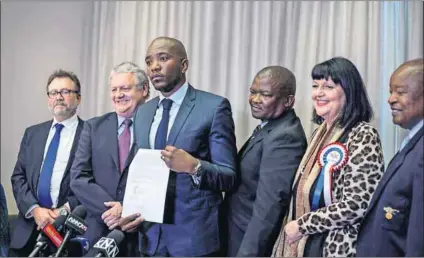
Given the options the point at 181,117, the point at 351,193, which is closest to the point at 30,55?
the point at 181,117

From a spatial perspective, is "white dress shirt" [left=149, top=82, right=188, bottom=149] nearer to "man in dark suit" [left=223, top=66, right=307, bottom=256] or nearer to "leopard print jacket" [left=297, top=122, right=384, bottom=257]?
"man in dark suit" [left=223, top=66, right=307, bottom=256]

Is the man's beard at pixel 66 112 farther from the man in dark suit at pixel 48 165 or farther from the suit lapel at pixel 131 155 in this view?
the suit lapel at pixel 131 155

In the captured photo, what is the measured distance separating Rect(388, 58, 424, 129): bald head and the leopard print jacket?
0.12m

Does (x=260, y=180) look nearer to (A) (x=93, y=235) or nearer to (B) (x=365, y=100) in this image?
(B) (x=365, y=100)

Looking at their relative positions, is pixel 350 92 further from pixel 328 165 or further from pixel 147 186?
pixel 147 186

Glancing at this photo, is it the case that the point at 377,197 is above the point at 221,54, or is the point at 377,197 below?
below

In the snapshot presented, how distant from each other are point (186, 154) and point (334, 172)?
2.02 ft

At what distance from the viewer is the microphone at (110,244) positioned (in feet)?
6.93

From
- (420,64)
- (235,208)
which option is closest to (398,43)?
(420,64)

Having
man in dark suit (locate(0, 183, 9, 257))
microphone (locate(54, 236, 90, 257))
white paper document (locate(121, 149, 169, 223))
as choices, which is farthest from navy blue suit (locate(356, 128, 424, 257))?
man in dark suit (locate(0, 183, 9, 257))

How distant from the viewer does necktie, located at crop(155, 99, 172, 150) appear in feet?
8.00

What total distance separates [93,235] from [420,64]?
61.2 inches

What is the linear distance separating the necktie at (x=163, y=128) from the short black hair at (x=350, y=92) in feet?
2.30

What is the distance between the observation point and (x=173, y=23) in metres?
2.68
